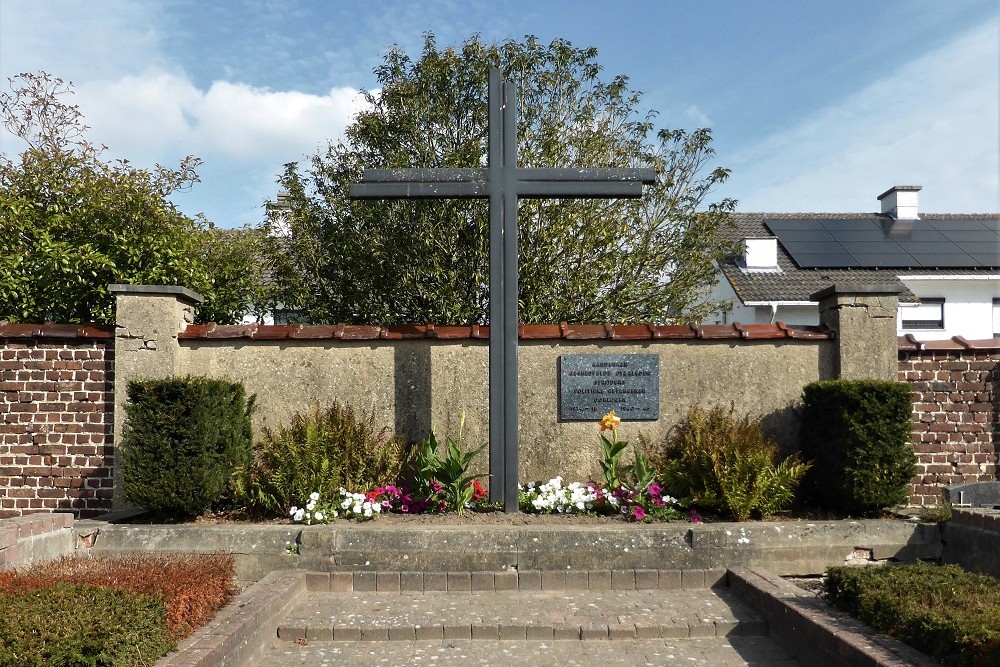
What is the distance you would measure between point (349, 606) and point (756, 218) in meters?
21.1

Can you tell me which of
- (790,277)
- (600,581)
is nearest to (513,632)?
(600,581)

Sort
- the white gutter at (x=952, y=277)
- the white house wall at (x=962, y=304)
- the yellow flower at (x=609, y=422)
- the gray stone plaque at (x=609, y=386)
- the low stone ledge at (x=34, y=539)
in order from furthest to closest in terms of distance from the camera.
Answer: the white house wall at (x=962, y=304) → the white gutter at (x=952, y=277) → the gray stone plaque at (x=609, y=386) → the yellow flower at (x=609, y=422) → the low stone ledge at (x=34, y=539)

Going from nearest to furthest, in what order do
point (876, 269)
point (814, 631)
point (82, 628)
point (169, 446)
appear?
point (82, 628), point (814, 631), point (169, 446), point (876, 269)

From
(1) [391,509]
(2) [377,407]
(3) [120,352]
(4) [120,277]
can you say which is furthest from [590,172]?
(4) [120,277]

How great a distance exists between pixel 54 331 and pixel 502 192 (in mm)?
4421

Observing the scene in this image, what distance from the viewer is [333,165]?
37.4ft

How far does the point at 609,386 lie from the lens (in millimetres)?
7539

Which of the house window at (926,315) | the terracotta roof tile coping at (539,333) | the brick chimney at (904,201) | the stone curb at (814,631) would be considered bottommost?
the stone curb at (814,631)

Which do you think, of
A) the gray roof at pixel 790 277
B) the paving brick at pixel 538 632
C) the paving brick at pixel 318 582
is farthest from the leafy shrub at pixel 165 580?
the gray roof at pixel 790 277

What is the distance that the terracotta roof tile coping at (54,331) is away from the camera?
728 cm

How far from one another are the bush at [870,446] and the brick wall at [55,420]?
261 inches

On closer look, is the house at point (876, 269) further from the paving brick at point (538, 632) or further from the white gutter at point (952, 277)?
the paving brick at point (538, 632)

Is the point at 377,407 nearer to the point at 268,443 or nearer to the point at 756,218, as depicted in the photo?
the point at 268,443

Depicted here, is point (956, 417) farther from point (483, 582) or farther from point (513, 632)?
point (513, 632)
